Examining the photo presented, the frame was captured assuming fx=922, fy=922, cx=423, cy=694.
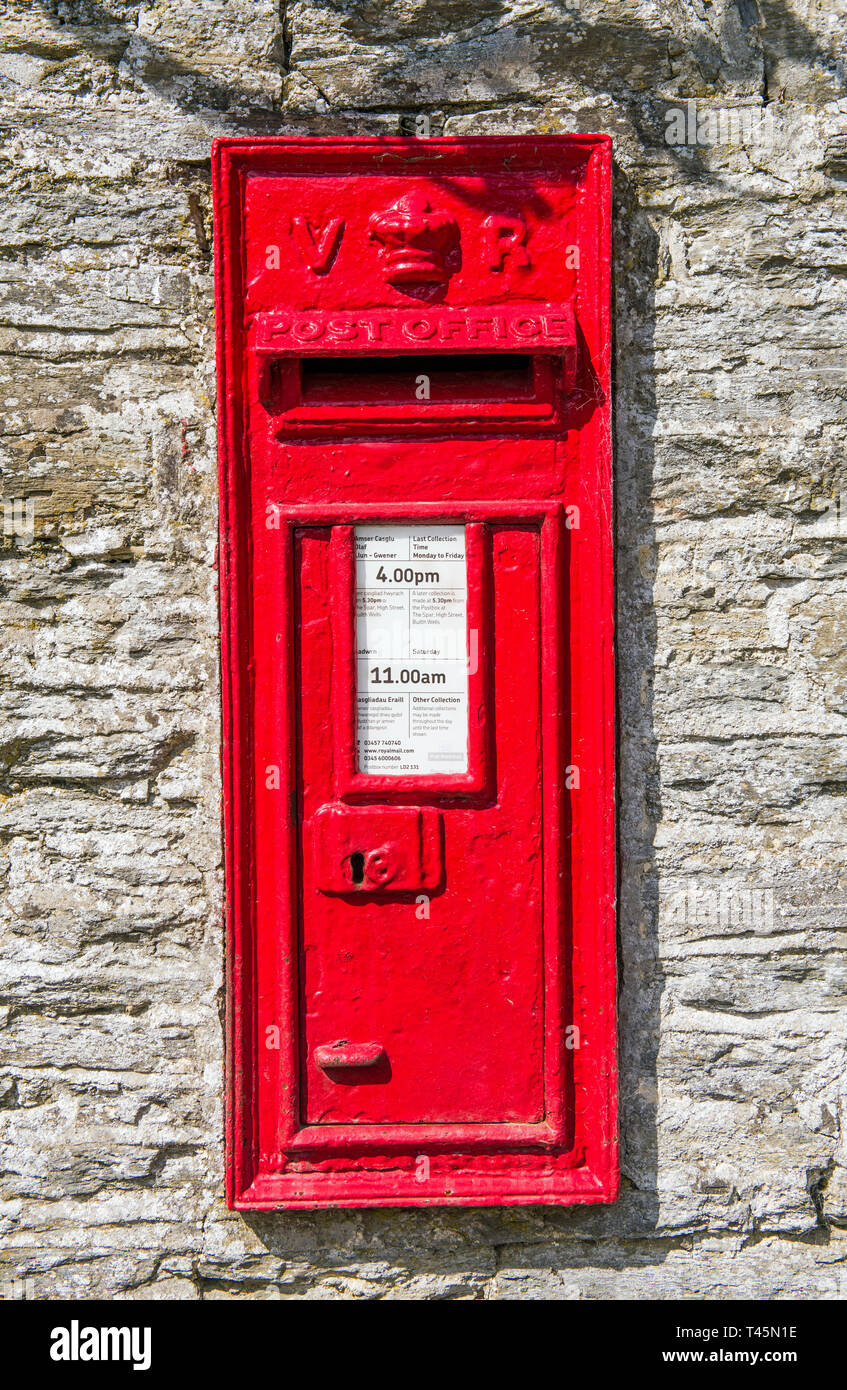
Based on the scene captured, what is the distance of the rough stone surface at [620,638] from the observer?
1767mm

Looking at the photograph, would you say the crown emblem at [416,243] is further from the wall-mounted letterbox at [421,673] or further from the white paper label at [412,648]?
the white paper label at [412,648]

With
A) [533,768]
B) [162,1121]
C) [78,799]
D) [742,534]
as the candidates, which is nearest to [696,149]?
[742,534]

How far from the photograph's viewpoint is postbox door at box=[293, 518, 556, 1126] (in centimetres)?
166

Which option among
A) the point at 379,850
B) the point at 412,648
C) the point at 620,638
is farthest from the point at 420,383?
the point at 379,850

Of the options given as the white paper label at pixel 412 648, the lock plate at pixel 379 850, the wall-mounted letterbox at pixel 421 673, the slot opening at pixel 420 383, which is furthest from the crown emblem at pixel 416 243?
the lock plate at pixel 379 850

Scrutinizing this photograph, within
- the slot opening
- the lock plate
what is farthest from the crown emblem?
the lock plate

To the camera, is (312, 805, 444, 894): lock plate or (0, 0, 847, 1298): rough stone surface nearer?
(312, 805, 444, 894): lock plate

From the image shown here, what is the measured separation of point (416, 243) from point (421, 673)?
0.76 m

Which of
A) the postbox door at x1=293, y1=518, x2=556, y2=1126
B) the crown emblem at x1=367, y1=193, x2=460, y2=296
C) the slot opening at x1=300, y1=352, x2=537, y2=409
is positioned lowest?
the postbox door at x1=293, y1=518, x2=556, y2=1126

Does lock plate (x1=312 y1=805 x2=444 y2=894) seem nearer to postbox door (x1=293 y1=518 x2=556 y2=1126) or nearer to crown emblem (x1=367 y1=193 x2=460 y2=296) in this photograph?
postbox door (x1=293 y1=518 x2=556 y2=1126)

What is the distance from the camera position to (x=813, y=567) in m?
1.79

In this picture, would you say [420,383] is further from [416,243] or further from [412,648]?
[412,648]

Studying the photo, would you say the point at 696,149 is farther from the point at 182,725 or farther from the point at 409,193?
the point at 182,725

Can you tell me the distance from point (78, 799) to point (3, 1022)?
45 cm
